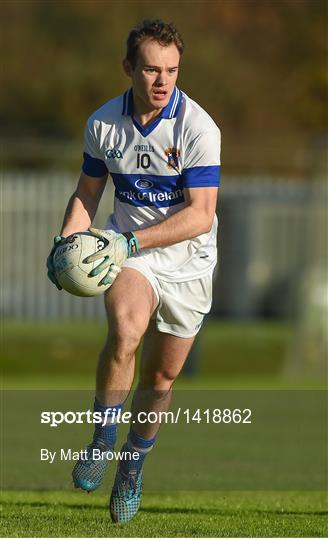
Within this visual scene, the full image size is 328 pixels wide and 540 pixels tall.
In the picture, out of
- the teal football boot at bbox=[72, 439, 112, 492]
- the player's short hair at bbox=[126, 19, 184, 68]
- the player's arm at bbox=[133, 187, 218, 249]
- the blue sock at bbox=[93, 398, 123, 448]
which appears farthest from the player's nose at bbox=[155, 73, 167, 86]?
the teal football boot at bbox=[72, 439, 112, 492]

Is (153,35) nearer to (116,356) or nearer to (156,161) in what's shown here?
(156,161)

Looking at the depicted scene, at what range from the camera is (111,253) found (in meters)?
6.98

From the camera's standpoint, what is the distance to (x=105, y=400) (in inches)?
289

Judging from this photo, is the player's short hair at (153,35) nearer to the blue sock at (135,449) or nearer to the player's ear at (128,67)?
the player's ear at (128,67)

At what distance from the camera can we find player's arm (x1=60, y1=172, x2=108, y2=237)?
7527mm

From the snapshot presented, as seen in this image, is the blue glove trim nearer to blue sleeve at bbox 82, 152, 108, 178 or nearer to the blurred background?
blue sleeve at bbox 82, 152, 108, 178

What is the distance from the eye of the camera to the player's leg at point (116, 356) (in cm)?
705

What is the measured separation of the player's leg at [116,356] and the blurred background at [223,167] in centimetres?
1049

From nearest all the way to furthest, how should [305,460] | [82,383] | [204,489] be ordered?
1. [204,489]
2. [305,460]
3. [82,383]

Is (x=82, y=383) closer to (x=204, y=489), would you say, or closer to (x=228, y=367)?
(x=228, y=367)

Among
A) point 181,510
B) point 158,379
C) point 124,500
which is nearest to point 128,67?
point 158,379

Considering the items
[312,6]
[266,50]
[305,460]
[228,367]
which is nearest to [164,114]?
[305,460]

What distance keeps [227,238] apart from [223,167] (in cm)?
211

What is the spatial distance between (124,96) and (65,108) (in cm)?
1877
